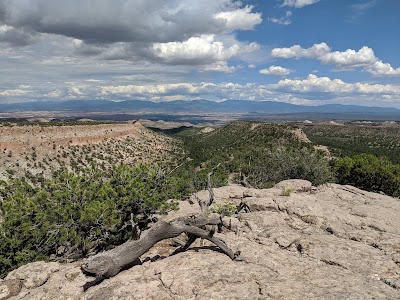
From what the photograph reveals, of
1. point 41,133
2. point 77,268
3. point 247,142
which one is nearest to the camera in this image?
point 77,268

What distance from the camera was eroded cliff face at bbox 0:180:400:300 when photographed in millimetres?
8508

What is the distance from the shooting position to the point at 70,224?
16.7 metres

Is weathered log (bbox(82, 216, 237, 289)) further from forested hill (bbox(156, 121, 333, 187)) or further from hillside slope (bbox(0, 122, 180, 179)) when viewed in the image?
hillside slope (bbox(0, 122, 180, 179))

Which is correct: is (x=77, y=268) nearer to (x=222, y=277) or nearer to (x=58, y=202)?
(x=222, y=277)

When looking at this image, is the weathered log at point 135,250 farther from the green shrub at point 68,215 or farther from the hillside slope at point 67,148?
the hillside slope at point 67,148

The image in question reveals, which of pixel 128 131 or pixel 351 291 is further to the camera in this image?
pixel 128 131

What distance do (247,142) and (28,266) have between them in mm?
88880

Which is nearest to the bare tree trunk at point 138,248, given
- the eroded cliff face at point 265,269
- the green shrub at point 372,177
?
the eroded cliff face at point 265,269

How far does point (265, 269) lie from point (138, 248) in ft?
12.6

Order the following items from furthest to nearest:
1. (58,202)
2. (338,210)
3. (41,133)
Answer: (41,133)
(58,202)
(338,210)

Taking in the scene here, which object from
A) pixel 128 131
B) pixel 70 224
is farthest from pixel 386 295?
pixel 128 131

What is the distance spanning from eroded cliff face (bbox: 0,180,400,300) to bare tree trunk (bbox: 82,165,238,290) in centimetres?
26

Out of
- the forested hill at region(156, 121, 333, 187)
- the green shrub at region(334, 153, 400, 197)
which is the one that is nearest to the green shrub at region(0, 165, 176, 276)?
the forested hill at region(156, 121, 333, 187)

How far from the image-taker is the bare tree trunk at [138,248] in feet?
30.3
